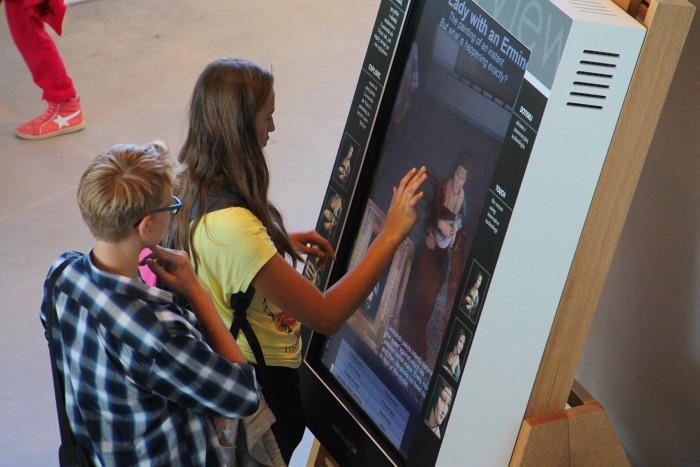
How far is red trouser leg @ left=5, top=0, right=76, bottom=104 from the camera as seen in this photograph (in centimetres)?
452

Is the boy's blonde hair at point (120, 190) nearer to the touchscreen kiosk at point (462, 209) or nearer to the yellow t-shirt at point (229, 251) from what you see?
the yellow t-shirt at point (229, 251)

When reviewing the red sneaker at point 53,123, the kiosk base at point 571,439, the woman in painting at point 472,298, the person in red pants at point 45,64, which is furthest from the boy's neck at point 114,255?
the red sneaker at point 53,123

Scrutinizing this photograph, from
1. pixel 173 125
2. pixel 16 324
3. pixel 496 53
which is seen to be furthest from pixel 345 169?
pixel 173 125

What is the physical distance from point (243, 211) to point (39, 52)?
306 cm

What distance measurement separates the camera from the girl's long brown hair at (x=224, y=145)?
1975mm

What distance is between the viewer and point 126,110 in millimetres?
5031

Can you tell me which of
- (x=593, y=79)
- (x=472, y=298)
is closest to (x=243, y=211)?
(x=472, y=298)

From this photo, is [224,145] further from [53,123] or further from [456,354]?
[53,123]

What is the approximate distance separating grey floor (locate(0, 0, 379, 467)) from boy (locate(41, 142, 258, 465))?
1430mm

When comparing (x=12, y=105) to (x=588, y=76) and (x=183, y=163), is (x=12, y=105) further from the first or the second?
(x=588, y=76)

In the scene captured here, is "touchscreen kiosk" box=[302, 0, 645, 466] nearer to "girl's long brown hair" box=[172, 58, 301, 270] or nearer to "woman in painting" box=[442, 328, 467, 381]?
"woman in painting" box=[442, 328, 467, 381]

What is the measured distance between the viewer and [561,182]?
1623 mm

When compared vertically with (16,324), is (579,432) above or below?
above

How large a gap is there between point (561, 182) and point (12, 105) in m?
4.09
